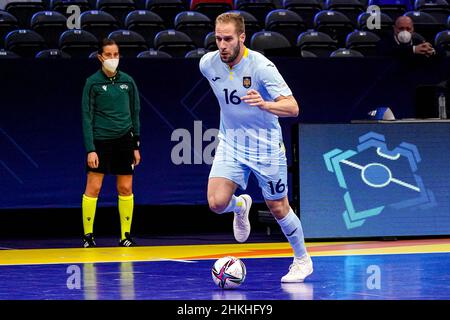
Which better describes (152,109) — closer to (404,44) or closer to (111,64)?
(111,64)

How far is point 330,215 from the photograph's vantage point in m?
11.5

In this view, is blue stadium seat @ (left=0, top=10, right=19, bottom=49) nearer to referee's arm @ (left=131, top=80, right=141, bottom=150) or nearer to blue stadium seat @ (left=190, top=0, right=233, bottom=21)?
blue stadium seat @ (left=190, top=0, right=233, bottom=21)

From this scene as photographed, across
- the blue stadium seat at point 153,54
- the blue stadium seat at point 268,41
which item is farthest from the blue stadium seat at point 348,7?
the blue stadium seat at point 153,54

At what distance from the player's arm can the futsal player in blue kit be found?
94mm

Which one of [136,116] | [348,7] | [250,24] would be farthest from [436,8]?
[136,116]

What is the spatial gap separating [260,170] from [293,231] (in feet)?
1.86

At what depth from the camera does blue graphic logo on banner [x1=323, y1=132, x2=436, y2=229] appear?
11.6 m

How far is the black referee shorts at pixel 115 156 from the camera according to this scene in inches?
453

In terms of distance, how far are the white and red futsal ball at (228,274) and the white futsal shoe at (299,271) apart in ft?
1.94

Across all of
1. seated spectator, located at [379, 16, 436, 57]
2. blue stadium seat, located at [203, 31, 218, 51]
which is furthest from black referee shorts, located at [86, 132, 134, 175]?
seated spectator, located at [379, 16, 436, 57]

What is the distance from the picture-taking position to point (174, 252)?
35.6 feet

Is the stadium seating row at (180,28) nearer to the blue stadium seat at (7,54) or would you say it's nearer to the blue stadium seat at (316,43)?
the blue stadium seat at (316,43)

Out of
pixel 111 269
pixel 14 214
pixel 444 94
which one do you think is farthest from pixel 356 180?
pixel 14 214

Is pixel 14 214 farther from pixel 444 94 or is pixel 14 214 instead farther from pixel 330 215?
pixel 444 94
